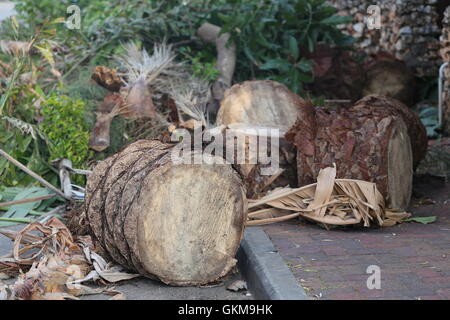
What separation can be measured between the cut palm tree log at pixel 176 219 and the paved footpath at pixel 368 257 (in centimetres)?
44

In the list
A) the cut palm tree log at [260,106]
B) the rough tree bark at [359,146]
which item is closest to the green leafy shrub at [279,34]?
the cut palm tree log at [260,106]

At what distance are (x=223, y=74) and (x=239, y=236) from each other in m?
3.78

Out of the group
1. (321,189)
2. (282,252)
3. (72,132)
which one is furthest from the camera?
(72,132)

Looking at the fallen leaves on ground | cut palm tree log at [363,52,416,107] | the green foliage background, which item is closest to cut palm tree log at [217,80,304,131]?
the green foliage background

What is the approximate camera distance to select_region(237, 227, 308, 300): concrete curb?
3.27 meters

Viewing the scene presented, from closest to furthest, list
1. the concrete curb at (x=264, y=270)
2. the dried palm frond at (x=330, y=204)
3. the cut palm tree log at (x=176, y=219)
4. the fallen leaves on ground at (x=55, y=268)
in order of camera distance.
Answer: the concrete curb at (x=264, y=270)
the fallen leaves on ground at (x=55, y=268)
the cut palm tree log at (x=176, y=219)
the dried palm frond at (x=330, y=204)

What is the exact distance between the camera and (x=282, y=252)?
397 cm

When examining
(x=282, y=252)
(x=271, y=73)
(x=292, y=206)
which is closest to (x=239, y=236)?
(x=282, y=252)

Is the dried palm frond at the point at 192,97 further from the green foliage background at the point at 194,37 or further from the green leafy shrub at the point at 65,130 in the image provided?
the green leafy shrub at the point at 65,130

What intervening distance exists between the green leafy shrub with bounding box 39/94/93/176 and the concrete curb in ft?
6.51

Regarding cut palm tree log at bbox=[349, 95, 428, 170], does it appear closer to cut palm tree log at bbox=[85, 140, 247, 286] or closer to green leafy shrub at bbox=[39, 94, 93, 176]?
cut palm tree log at bbox=[85, 140, 247, 286]

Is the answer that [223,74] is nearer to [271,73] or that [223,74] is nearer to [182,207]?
[271,73]

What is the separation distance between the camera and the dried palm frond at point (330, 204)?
455 centimetres

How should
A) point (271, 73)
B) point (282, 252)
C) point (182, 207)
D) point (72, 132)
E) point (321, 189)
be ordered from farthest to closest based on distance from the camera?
point (271, 73) → point (72, 132) → point (321, 189) → point (282, 252) → point (182, 207)
